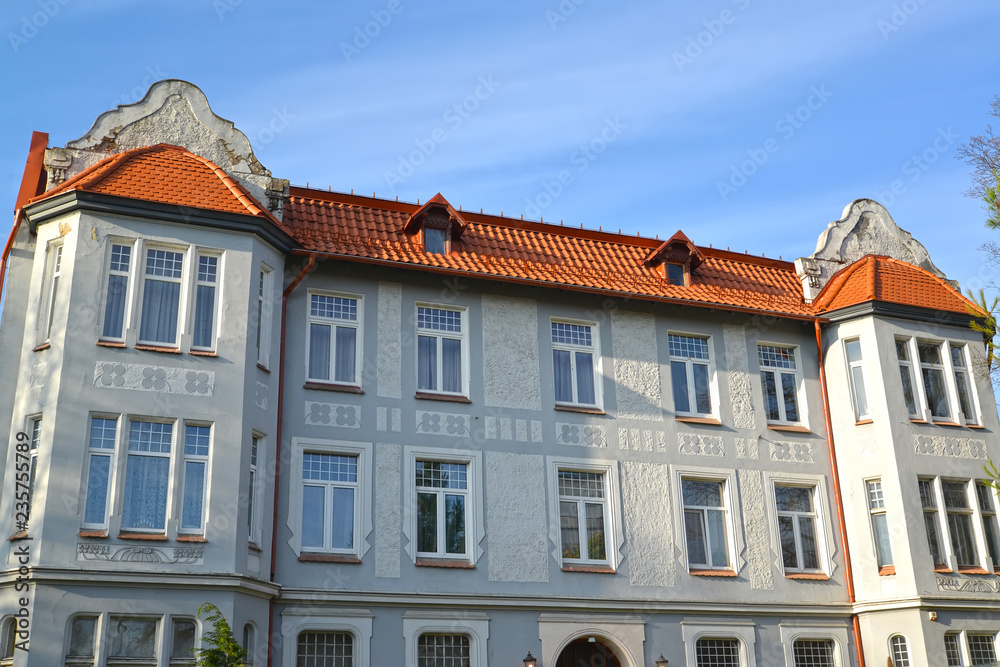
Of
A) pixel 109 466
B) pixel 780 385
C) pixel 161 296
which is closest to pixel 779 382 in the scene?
pixel 780 385

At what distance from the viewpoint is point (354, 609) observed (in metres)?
18.1

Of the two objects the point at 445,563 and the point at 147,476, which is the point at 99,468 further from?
the point at 445,563

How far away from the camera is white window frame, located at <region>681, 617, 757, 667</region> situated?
2027cm

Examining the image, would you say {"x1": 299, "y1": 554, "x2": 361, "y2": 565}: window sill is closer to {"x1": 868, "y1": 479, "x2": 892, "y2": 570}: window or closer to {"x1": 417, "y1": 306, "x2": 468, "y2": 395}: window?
{"x1": 417, "y1": 306, "x2": 468, "y2": 395}: window

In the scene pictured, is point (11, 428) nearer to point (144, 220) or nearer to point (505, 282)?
point (144, 220)

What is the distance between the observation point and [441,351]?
20641 mm

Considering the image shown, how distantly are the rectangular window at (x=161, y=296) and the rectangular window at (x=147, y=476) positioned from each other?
155cm

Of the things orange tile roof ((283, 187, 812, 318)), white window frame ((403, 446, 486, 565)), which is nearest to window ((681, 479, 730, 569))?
orange tile roof ((283, 187, 812, 318))

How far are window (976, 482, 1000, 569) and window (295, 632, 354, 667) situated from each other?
537 inches

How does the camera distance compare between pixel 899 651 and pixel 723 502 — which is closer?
pixel 899 651

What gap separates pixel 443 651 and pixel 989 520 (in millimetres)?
12382

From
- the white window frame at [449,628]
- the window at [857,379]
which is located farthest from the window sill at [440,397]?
the window at [857,379]

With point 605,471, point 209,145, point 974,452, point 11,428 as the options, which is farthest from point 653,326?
point 11,428

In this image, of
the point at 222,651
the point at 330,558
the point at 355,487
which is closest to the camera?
the point at 222,651
